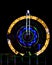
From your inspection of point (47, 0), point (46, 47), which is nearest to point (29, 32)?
point (46, 47)

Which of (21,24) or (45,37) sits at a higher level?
(21,24)

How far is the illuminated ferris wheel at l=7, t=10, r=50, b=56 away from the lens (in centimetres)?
336

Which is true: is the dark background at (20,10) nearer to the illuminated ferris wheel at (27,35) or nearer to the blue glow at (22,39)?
the illuminated ferris wheel at (27,35)

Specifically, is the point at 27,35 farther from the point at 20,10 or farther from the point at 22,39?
the point at 20,10

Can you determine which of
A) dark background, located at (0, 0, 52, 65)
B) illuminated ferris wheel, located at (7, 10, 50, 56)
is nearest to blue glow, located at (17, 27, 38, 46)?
illuminated ferris wheel, located at (7, 10, 50, 56)

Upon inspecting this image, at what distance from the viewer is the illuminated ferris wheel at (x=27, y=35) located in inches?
132

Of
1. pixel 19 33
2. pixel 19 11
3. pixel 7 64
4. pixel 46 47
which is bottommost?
pixel 7 64

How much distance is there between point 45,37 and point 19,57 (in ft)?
1.84

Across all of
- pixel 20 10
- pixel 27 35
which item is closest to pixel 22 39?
pixel 27 35

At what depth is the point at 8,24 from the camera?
135 inches

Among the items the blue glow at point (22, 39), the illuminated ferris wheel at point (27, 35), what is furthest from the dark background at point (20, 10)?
the blue glow at point (22, 39)

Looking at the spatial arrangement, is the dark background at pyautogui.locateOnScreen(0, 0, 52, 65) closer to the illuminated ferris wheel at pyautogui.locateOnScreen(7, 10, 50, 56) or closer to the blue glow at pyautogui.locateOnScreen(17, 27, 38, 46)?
the illuminated ferris wheel at pyautogui.locateOnScreen(7, 10, 50, 56)

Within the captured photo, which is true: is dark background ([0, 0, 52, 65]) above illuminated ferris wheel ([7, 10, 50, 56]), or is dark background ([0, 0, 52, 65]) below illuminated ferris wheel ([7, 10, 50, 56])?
above

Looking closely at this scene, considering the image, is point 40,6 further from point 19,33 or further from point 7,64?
point 7,64
